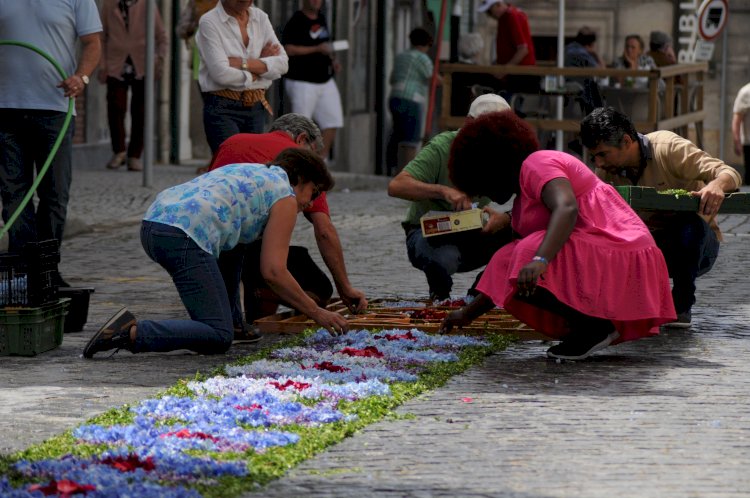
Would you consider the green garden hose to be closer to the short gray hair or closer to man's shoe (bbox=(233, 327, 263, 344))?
the short gray hair

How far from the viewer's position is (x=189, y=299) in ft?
25.7

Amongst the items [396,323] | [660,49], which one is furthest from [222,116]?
[660,49]

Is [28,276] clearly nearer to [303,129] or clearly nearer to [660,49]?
[303,129]

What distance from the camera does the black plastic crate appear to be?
25.6ft

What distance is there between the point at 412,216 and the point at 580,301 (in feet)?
7.72

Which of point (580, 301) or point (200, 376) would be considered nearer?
point (200, 376)

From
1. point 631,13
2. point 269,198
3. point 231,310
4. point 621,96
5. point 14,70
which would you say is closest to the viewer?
point 269,198

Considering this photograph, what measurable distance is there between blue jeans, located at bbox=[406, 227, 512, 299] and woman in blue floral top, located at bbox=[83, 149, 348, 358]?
191 cm

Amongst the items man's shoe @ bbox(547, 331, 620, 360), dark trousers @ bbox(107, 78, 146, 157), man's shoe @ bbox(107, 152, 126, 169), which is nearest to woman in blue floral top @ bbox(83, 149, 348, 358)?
man's shoe @ bbox(547, 331, 620, 360)

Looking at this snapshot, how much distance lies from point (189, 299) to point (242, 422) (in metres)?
1.76

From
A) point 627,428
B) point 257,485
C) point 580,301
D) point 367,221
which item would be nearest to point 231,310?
point 580,301

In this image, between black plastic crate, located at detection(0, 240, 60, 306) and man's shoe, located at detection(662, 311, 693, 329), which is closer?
black plastic crate, located at detection(0, 240, 60, 306)

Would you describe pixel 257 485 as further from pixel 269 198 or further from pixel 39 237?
pixel 39 237

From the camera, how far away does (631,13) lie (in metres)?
33.2
